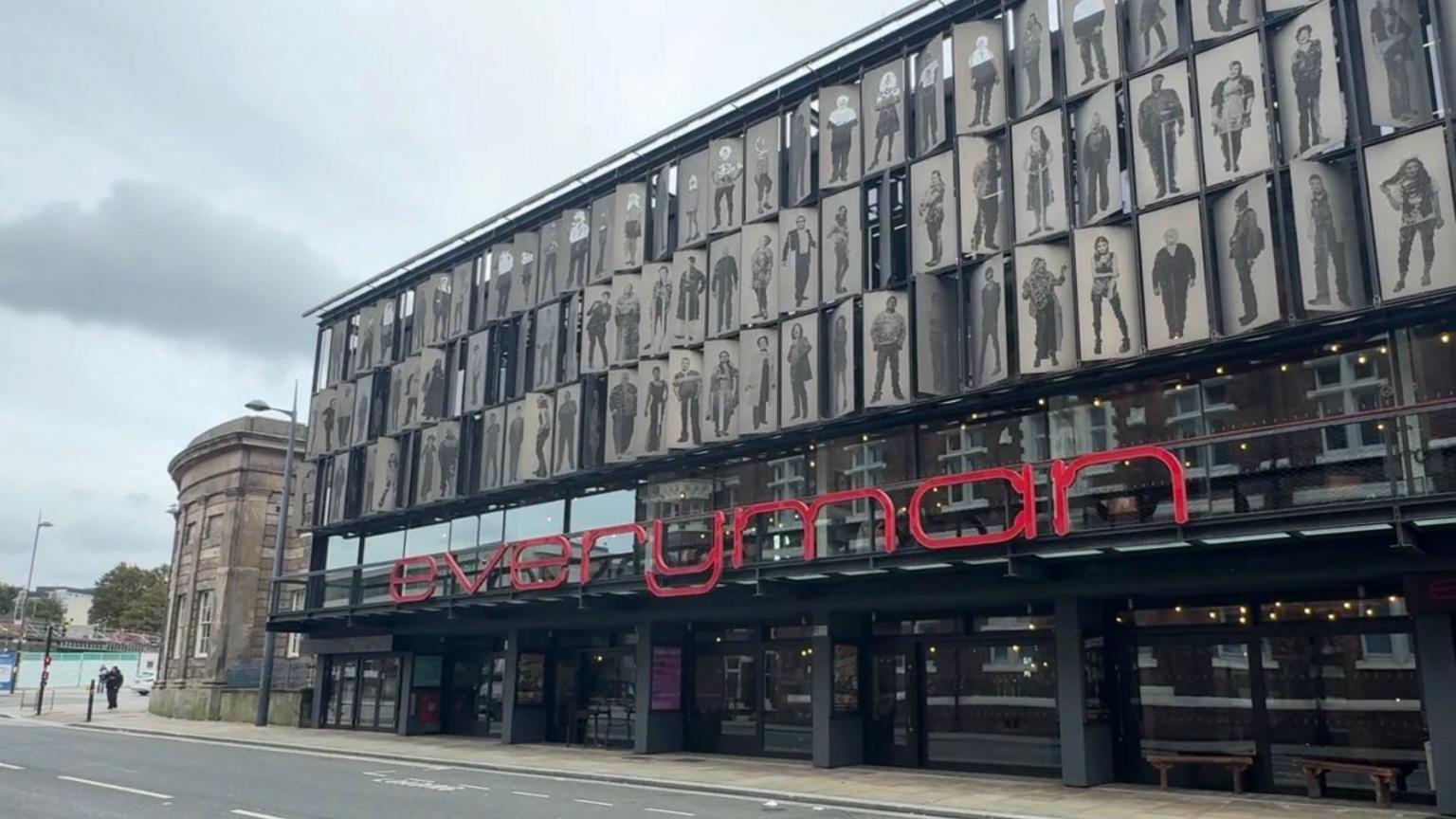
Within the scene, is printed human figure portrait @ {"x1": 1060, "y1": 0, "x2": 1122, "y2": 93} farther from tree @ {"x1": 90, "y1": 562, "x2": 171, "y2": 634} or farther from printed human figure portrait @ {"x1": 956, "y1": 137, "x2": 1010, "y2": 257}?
tree @ {"x1": 90, "y1": 562, "x2": 171, "y2": 634}

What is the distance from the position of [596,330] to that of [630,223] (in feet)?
9.80

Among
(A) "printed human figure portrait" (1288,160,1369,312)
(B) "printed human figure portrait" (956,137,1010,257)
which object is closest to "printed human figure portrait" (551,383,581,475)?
(B) "printed human figure portrait" (956,137,1010,257)

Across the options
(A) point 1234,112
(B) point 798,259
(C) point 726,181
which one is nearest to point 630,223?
(C) point 726,181

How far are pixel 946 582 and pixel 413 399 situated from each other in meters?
20.1

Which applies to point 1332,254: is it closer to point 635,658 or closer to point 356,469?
point 635,658

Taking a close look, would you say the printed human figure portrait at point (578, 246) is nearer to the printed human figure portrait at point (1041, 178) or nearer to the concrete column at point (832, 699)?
the concrete column at point (832, 699)

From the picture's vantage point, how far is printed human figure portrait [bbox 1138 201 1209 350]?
60.6 ft

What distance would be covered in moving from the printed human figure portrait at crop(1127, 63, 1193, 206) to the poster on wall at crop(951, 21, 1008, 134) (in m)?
2.98

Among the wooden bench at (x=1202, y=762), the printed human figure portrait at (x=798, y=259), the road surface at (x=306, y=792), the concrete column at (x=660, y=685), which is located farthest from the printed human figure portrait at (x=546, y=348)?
the wooden bench at (x=1202, y=762)

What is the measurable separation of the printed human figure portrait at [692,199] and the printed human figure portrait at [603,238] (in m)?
2.36

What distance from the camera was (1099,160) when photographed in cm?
2034

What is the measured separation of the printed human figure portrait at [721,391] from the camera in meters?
25.4

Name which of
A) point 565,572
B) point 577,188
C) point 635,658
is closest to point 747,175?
point 577,188

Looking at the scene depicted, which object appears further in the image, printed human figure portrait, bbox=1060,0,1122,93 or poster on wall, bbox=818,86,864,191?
poster on wall, bbox=818,86,864,191
